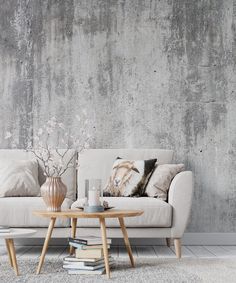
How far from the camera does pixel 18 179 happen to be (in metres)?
4.54

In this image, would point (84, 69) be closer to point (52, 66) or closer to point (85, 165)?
point (52, 66)

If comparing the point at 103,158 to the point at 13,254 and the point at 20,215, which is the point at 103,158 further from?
the point at 13,254

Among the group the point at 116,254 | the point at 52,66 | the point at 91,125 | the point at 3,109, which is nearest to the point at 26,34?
the point at 52,66

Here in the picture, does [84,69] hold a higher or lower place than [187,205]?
higher

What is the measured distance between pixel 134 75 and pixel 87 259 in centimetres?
241

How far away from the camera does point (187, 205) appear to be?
4.17m

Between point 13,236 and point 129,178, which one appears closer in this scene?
point 13,236

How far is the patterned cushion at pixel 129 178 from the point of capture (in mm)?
4461

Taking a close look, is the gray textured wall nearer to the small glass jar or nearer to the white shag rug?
the white shag rug

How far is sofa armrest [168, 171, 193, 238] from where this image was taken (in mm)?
→ 4113

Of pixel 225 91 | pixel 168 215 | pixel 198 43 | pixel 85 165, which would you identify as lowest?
pixel 168 215

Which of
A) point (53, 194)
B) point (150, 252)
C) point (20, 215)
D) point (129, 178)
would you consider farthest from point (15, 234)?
point (150, 252)

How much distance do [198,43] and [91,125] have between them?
137 centimetres

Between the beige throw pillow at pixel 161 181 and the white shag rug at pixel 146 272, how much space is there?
0.70 meters
